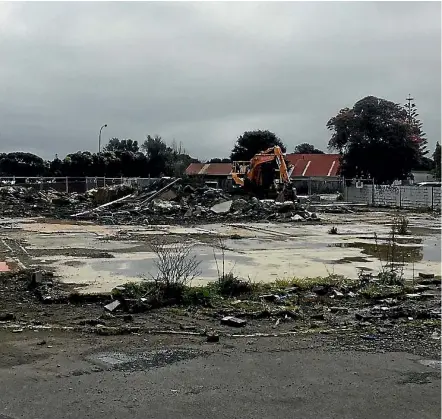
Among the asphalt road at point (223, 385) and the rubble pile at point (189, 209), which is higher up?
the rubble pile at point (189, 209)

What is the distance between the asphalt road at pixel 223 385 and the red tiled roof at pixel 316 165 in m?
71.7

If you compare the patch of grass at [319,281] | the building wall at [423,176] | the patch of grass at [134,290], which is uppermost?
the building wall at [423,176]

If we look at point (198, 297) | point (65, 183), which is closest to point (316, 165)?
point (65, 183)

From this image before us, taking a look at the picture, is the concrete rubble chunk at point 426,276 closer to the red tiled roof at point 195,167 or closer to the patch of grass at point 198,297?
the patch of grass at point 198,297

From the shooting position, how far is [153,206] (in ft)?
118

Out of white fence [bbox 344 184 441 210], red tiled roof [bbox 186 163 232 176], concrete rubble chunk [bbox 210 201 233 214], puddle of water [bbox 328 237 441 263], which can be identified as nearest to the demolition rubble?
concrete rubble chunk [bbox 210 201 233 214]

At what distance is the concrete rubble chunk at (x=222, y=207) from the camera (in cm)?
3541

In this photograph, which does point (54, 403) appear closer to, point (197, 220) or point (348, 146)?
point (197, 220)

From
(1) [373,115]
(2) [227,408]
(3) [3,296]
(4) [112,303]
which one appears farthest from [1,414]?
(1) [373,115]

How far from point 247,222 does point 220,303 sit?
21.2m

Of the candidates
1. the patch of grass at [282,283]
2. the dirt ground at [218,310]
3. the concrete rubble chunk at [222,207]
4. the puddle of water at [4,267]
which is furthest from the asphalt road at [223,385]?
the concrete rubble chunk at [222,207]

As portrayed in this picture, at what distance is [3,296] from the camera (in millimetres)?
10688

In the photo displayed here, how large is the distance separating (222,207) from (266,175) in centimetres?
896

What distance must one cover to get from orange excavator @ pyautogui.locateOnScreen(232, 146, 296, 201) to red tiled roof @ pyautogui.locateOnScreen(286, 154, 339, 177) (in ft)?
111
